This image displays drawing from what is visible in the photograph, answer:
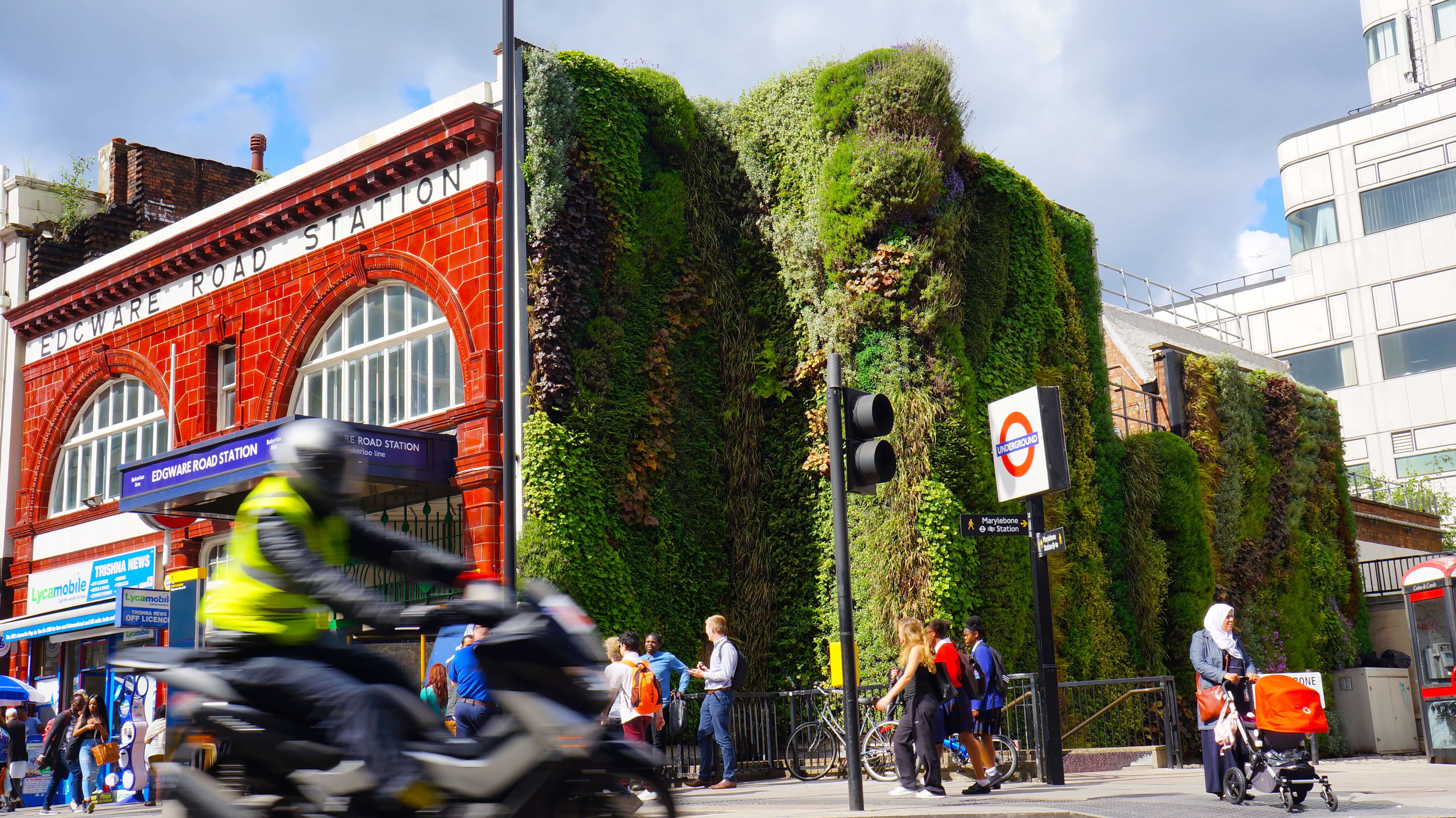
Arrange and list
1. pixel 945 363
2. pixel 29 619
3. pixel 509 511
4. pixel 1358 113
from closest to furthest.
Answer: pixel 509 511, pixel 945 363, pixel 29 619, pixel 1358 113

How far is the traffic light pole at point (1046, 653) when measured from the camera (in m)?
11.9

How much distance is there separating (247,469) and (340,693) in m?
13.7

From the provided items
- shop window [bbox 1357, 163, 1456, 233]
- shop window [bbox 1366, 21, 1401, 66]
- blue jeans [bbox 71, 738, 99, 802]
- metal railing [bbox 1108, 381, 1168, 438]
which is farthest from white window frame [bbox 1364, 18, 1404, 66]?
blue jeans [bbox 71, 738, 99, 802]

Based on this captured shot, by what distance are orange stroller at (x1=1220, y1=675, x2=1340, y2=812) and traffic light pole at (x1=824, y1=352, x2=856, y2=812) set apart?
3194 mm

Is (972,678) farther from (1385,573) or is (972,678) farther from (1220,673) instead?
(1385,573)

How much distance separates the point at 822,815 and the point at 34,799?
18.4 meters

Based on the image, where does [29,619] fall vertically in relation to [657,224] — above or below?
below

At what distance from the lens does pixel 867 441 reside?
941 cm

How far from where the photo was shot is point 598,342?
1911 cm

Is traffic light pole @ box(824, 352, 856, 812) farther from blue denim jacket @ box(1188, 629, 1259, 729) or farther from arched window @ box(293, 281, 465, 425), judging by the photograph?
arched window @ box(293, 281, 465, 425)

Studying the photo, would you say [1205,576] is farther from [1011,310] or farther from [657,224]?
[657,224]

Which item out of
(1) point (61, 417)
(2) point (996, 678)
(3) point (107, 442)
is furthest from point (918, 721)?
(1) point (61, 417)

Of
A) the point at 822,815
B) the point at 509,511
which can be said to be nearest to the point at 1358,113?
the point at 509,511

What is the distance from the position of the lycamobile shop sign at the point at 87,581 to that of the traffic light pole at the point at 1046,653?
52.5 ft
